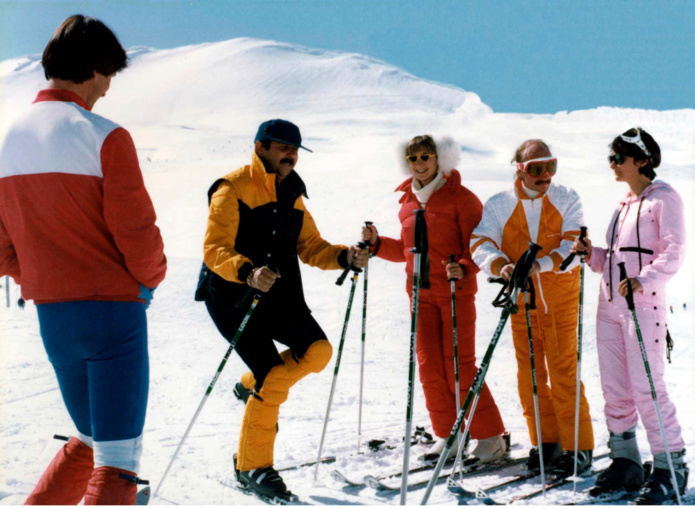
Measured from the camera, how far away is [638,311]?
3.85 meters

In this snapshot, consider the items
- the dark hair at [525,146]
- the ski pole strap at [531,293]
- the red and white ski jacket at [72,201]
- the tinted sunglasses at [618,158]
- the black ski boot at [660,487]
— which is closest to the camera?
the red and white ski jacket at [72,201]

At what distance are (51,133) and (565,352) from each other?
124 inches

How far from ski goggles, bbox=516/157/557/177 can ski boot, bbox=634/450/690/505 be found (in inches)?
68.7

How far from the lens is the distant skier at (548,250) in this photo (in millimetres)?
4129

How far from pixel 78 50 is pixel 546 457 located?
3.51 metres

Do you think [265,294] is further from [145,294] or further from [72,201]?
[72,201]

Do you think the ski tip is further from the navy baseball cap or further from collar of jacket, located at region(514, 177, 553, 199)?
collar of jacket, located at region(514, 177, 553, 199)

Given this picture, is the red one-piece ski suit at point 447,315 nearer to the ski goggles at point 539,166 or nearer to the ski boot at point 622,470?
the ski goggles at point 539,166

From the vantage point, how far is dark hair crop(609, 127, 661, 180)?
3.98 m

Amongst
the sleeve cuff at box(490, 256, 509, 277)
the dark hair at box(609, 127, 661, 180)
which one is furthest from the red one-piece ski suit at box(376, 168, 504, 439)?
the dark hair at box(609, 127, 661, 180)

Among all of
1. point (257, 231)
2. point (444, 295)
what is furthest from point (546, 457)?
point (257, 231)

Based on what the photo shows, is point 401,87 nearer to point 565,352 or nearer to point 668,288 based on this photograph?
point 668,288

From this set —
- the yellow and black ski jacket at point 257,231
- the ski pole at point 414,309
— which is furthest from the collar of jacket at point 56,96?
the ski pole at point 414,309

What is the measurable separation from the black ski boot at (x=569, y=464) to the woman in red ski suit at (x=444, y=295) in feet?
1.37
